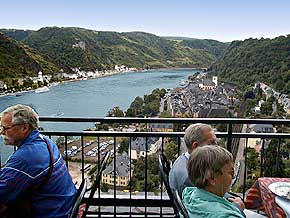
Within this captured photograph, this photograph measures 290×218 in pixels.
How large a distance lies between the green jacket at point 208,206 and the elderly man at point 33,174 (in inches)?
31.4

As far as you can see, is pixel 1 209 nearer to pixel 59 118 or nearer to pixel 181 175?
pixel 181 175

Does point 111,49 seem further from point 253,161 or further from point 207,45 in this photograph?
point 253,161

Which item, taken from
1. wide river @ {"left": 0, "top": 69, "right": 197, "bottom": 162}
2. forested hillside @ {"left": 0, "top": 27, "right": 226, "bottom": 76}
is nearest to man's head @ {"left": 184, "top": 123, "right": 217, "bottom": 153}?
wide river @ {"left": 0, "top": 69, "right": 197, "bottom": 162}

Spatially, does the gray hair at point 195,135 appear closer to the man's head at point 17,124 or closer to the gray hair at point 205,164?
the gray hair at point 205,164

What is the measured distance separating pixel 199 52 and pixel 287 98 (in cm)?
7588

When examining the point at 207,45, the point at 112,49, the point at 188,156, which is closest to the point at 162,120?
the point at 188,156

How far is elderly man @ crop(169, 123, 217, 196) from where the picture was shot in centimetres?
189

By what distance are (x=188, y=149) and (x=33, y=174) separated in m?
0.91

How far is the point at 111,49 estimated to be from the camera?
9556 cm

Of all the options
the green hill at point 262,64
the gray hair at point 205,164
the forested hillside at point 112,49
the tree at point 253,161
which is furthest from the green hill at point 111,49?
the gray hair at point 205,164

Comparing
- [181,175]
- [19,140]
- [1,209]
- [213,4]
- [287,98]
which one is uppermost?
[213,4]

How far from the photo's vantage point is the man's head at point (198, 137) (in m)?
2.04

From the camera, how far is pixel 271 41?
191 feet

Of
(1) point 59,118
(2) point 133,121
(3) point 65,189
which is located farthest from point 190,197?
(1) point 59,118
